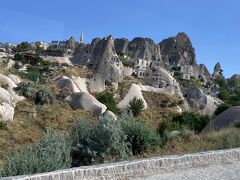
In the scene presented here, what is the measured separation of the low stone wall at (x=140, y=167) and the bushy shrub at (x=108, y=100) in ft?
85.7

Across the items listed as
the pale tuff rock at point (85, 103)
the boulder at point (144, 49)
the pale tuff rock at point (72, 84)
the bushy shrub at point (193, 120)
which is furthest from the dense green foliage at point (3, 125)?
the boulder at point (144, 49)

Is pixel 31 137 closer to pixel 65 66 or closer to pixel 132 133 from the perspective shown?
pixel 132 133

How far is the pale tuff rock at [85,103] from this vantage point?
31562 millimetres

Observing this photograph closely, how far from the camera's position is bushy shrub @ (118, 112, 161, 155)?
12.2 meters

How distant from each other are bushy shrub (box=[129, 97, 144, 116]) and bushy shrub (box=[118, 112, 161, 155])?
75.1 ft

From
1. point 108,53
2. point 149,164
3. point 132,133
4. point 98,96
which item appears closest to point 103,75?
point 98,96

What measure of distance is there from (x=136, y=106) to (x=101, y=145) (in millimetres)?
25563

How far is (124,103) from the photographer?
126 ft

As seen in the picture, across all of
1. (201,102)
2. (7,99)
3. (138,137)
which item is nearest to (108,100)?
(7,99)

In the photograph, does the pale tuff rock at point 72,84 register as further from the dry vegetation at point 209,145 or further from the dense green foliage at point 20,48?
the dry vegetation at point 209,145

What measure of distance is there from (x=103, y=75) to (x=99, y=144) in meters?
30.8

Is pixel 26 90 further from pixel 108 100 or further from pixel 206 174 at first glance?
pixel 206 174

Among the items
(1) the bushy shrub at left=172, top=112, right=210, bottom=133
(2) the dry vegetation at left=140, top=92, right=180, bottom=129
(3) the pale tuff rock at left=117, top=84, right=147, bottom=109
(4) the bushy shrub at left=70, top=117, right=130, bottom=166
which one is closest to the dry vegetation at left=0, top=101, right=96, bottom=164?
(3) the pale tuff rock at left=117, top=84, right=147, bottom=109

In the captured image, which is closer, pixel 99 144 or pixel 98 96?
pixel 99 144
